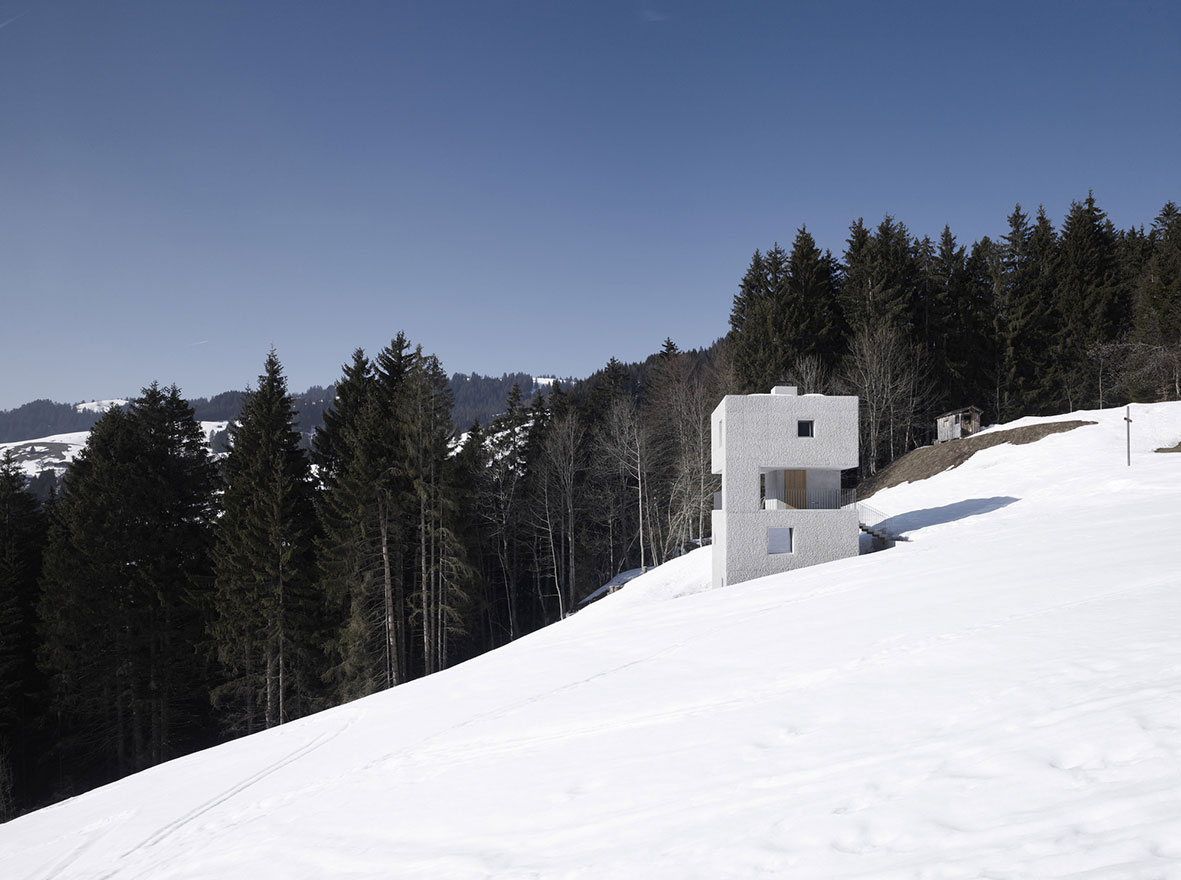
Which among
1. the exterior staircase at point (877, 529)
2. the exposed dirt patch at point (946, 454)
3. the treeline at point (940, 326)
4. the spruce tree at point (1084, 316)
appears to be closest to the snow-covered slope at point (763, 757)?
the exterior staircase at point (877, 529)

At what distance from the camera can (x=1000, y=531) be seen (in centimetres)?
1752

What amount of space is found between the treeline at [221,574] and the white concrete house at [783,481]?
1134 cm

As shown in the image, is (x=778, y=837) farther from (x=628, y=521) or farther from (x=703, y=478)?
(x=628, y=521)

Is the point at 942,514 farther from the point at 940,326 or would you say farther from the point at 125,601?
the point at 125,601

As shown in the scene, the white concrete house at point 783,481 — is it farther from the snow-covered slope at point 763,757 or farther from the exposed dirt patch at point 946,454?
the exposed dirt patch at point 946,454

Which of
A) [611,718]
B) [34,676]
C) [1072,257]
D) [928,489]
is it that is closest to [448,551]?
[34,676]

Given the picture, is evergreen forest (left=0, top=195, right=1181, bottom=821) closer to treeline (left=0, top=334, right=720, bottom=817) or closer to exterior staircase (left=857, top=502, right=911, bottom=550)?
treeline (left=0, top=334, right=720, bottom=817)

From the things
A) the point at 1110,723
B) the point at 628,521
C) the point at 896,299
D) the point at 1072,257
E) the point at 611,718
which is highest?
the point at 1072,257

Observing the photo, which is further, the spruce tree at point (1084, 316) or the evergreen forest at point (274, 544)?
the spruce tree at point (1084, 316)

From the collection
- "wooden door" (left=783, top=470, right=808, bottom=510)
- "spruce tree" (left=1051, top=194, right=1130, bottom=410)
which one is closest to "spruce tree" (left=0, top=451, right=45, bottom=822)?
"wooden door" (left=783, top=470, right=808, bottom=510)

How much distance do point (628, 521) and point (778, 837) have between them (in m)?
38.6

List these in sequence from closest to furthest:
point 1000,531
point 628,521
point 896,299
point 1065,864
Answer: point 1065,864 → point 1000,531 → point 896,299 → point 628,521

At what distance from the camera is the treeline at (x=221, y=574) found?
81.3 feet

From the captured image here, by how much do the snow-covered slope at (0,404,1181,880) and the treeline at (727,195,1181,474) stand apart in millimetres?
24677
